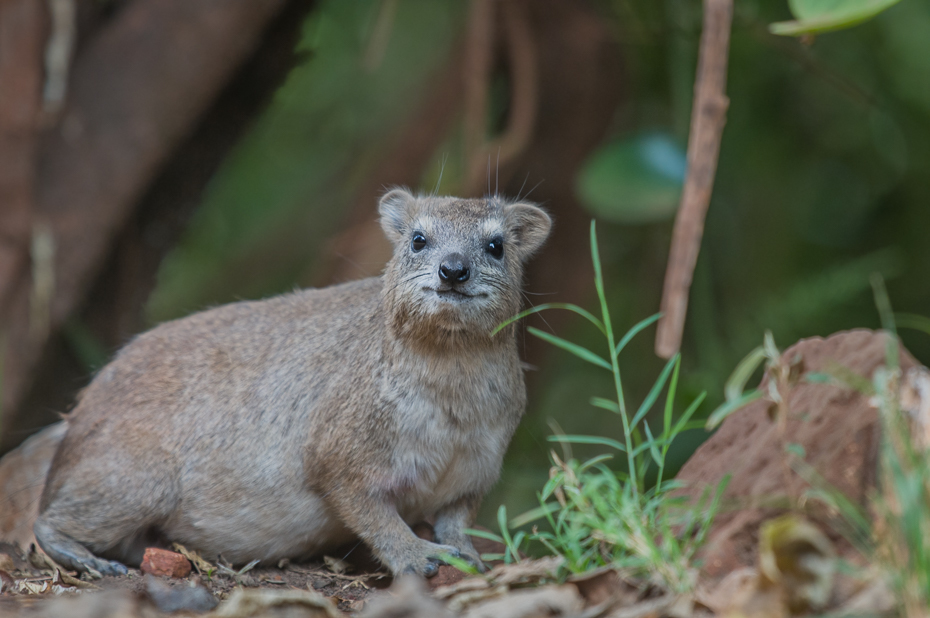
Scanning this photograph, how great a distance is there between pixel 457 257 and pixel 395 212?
115cm

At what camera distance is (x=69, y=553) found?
5.37 meters

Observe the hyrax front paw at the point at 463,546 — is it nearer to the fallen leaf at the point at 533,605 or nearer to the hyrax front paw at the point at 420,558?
the hyrax front paw at the point at 420,558

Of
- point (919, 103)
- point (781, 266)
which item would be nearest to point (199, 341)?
point (781, 266)

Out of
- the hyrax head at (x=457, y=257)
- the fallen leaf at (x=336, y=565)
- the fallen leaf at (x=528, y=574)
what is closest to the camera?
the fallen leaf at (x=528, y=574)

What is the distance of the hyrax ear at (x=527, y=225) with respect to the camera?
595cm

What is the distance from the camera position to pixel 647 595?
3.13m

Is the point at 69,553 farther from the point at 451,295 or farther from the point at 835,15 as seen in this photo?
the point at 835,15

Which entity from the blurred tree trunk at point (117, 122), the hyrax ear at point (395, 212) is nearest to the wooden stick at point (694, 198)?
the hyrax ear at point (395, 212)

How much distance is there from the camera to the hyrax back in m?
5.19

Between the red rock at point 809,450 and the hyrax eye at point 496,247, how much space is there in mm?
2061

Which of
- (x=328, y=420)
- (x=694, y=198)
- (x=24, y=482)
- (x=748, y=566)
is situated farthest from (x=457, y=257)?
(x=24, y=482)

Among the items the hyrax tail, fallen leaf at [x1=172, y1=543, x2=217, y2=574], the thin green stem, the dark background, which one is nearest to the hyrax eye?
the dark background

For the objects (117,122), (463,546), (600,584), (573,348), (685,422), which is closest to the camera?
(600,584)

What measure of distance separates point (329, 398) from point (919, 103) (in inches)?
255
